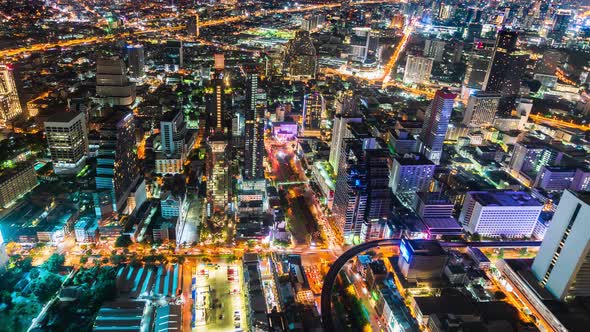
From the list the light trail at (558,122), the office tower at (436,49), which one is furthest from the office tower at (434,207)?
the office tower at (436,49)

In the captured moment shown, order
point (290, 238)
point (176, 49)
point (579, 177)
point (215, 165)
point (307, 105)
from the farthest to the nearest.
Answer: point (176, 49), point (307, 105), point (579, 177), point (215, 165), point (290, 238)

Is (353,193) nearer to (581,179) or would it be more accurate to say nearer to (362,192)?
(362,192)

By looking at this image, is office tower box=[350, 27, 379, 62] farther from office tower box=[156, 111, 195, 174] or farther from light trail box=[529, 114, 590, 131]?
office tower box=[156, 111, 195, 174]

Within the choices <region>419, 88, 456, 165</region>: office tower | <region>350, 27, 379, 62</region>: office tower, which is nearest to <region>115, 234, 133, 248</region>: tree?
<region>419, 88, 456, 165</region>: office tower

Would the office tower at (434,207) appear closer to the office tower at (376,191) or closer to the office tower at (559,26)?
the office tower at (376,191)

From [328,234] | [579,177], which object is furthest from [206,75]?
[579,177]

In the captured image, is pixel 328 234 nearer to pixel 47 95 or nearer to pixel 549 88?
pixel 47 95

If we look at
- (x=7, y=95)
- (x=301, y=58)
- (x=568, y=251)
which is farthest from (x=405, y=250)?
(x=301, y=58)

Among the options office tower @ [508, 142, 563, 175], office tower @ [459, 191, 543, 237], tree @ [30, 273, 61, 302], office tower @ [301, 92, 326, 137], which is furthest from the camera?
office tower @ [301, 92, 326, 137]
